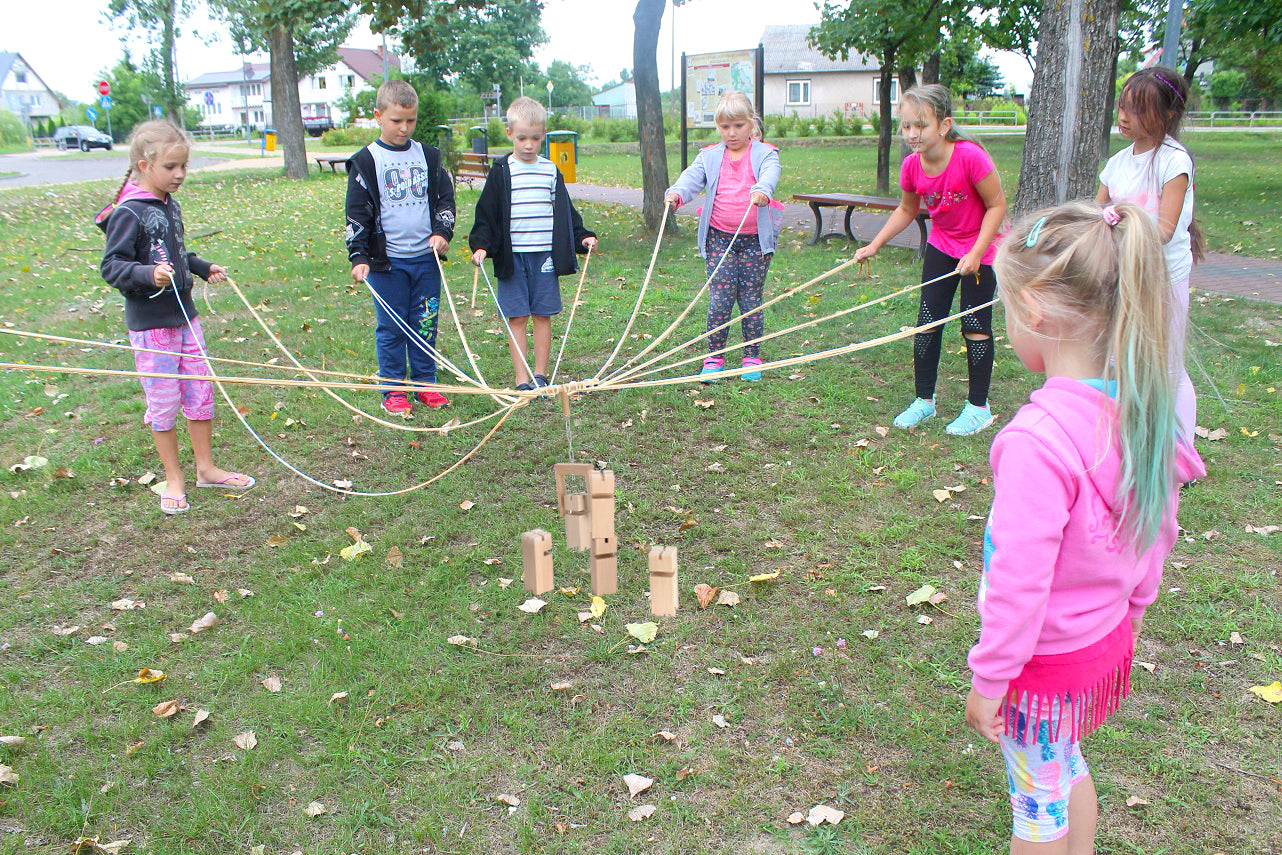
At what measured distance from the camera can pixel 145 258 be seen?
434cm

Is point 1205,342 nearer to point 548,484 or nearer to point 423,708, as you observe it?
point 548,484

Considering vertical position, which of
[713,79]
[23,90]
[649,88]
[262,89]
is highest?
[262,89]

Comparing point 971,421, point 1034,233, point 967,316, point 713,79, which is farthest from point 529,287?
point 713,79

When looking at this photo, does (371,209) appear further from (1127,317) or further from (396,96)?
(1127,317)

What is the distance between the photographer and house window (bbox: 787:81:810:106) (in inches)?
2328

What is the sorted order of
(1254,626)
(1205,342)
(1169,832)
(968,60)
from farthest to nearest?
(968,60)
(1205,342)
(1254,626)
(1169,832)

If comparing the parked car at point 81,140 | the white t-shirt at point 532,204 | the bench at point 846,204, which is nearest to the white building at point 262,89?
the parked car at point 81,140

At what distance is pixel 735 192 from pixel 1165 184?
9.09 ft

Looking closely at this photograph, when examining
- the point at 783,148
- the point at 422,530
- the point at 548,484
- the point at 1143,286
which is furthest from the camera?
the point at 783,148

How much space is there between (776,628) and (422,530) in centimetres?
186

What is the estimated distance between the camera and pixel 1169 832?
2564 millimetres

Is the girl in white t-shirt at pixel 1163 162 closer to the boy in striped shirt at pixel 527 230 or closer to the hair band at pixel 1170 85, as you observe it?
the hair band at pixel 1170 85

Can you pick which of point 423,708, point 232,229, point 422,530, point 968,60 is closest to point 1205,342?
point 422,530

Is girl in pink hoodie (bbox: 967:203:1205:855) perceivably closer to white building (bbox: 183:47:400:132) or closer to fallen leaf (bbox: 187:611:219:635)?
fallen leaf (bbox: 187:611:219:635)
